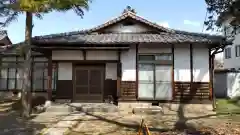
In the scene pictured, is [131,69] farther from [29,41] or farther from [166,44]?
[29,41]

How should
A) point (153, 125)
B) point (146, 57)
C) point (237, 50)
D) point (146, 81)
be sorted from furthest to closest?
point (237, 50) < point (146, 57) < point (146, 81) < point (153, 125)

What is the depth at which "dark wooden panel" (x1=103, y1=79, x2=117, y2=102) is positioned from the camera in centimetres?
1611

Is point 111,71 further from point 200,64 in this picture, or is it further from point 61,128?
point 61,128

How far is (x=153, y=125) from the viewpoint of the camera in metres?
10.8

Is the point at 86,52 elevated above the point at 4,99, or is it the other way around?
the point at 86,52

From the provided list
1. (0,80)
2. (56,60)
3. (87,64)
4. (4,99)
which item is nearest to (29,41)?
(56,60)

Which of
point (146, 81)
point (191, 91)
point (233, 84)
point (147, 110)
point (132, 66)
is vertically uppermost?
point (132, 66)

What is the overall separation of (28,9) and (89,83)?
6562 millimetres

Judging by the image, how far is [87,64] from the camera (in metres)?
16.4

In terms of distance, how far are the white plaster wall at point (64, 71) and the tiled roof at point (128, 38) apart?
1.58m

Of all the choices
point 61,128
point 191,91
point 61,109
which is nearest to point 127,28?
point 191,91

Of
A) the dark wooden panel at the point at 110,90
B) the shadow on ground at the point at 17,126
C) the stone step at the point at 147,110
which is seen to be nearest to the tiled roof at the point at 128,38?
the dark wooden panel at the point at 110,90

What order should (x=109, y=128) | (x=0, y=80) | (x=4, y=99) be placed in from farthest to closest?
(x=0, y=80) < (x=4, y=99) < (x=109, y=128)

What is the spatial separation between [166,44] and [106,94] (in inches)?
176
